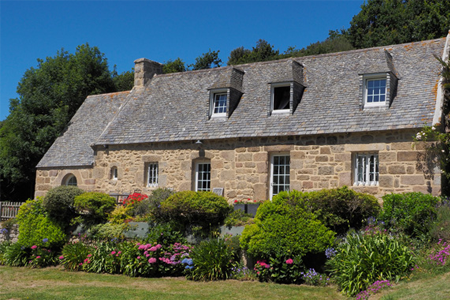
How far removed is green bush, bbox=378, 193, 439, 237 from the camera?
11.7 meters

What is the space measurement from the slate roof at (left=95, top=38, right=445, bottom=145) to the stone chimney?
31.6 inches

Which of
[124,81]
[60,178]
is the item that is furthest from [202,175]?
[124,81]

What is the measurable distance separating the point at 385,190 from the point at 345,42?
23293mm

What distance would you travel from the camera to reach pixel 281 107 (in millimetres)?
18031

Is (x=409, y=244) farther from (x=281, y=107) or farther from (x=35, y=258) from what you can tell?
(x=35, y=258)

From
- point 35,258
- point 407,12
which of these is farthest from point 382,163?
point 407,12

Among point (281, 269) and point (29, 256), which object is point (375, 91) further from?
point (29, 256)

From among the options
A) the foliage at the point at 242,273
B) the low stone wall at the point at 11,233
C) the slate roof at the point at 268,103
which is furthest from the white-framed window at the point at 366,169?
the low stone wall at the point at 11,233

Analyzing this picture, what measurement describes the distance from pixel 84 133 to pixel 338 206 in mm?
15280

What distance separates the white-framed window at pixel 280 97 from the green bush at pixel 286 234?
253 inches

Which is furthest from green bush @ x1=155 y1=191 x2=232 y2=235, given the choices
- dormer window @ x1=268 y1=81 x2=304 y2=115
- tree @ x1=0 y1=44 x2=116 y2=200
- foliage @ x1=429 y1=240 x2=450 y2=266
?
tree @ x1=0 y1=44 x2=116 y2=200

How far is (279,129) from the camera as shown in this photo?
1697 centimetres

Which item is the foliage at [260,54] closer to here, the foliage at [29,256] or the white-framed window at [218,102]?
the white-framed window at [218,102]

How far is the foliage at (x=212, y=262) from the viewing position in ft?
39.8
